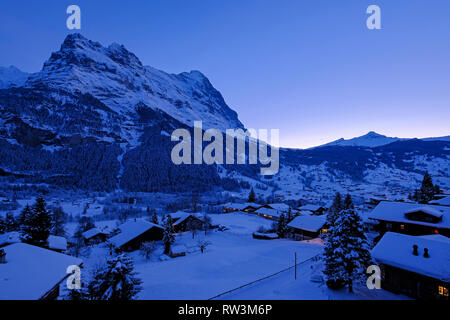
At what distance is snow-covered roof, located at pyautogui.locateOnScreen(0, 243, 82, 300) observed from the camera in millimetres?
12359

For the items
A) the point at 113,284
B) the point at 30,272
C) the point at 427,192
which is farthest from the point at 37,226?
the point at 427,192

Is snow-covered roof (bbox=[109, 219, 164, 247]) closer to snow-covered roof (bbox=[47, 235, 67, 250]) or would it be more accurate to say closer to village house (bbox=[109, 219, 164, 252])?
village house (bbox=[109, 219, 164, 252])

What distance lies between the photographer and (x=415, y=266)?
1644cm

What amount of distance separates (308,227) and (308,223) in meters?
1.53

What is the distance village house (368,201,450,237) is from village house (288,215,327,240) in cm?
1283

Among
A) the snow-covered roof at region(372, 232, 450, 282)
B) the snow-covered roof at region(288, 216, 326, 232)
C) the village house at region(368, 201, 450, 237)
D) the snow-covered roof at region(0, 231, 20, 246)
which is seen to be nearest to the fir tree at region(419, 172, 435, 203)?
the village house at region(368, 201, 450, 237)

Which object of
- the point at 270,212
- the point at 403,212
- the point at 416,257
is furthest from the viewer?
the point at 270,212

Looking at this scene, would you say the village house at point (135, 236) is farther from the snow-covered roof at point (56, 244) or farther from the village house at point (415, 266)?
the village house at point (415, 266)

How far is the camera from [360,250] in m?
17.2

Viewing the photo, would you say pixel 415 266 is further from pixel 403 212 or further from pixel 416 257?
pixel 403 212

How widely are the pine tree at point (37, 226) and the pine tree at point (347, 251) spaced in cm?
3350
